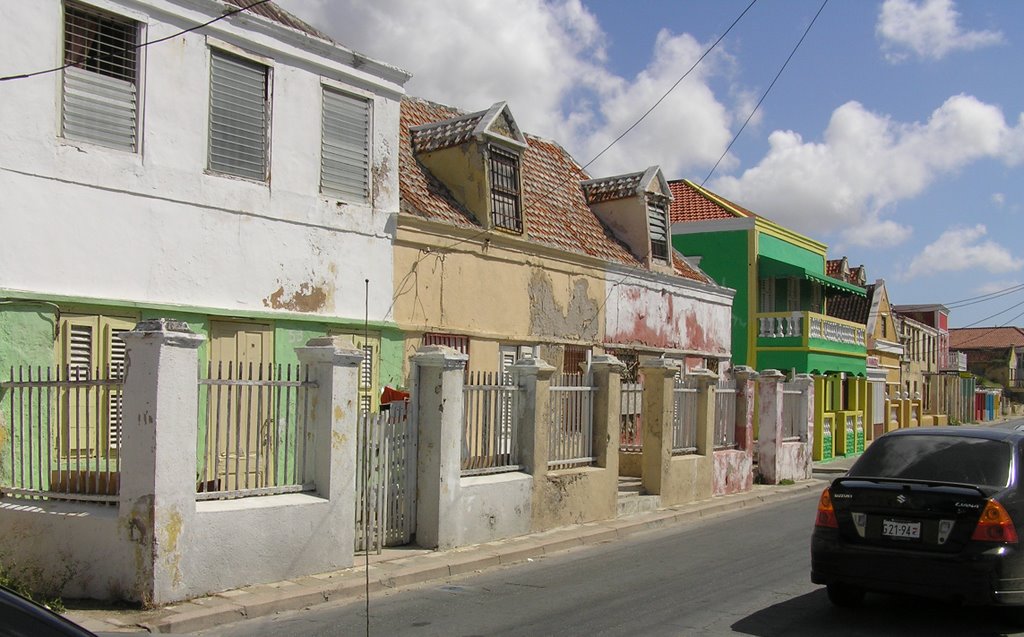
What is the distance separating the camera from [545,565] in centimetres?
1078

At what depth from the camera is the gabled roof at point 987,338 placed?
88062mm

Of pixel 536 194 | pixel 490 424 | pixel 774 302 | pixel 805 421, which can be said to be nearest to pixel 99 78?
pixel 490 424

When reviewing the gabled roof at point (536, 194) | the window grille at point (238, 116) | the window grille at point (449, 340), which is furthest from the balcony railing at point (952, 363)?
the window grille at point (238, 116)

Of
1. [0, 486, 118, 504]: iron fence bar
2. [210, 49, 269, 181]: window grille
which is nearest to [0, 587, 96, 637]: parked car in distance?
[0, 486, 118, 504]: iron fence bar

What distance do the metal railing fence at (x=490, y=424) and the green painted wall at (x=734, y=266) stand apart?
19.3 metres

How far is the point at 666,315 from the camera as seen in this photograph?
21.1 meters

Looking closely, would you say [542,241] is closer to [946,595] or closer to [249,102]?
[249,102]

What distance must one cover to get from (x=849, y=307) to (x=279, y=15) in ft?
102

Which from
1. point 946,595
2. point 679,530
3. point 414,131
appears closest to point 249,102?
point 414,131

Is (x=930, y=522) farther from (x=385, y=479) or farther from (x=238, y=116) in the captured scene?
(x=238, y=116)

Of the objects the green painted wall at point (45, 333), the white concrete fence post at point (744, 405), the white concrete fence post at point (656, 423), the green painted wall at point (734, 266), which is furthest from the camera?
the green painted wall at point (734, 266)

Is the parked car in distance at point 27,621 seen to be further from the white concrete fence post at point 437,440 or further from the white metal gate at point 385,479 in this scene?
the white concrete fence post at point 437,440

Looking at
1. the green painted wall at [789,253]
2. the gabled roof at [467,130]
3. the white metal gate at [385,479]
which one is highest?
the gabled roof at [467,130]

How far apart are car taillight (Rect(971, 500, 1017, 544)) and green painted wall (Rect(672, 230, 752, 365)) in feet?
76.8
